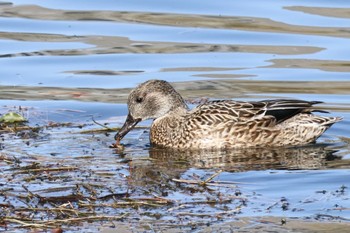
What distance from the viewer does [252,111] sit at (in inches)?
474

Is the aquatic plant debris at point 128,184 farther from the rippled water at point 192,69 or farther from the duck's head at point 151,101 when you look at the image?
the duck's head at point 151,101

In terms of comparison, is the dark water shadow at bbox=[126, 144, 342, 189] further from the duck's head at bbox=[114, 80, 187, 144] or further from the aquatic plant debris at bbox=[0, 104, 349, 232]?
the duck's head at bbox=[114, 80, 187, 144]

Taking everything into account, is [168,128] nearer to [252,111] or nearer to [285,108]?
[252,111]

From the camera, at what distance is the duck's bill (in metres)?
11.8

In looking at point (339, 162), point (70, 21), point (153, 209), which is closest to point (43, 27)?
point (70, 21)

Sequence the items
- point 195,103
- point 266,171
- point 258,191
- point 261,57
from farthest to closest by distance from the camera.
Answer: point 261,57
point 195,103
point 266,171
point 258,191

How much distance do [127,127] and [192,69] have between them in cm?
357

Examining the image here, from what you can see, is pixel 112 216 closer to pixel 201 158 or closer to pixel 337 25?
pixel 201 158

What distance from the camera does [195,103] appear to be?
14.0m

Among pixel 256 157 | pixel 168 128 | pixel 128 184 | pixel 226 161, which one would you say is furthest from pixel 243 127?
pixel 128 184

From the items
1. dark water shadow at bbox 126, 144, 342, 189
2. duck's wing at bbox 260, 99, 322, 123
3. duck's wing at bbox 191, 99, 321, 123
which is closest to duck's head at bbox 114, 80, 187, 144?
duck's wing at bbox 191, 99, 321, 123

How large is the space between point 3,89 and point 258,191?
583 cm

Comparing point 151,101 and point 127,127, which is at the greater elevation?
point 151,101

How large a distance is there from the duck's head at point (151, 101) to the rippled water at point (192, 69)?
1.00 ft
